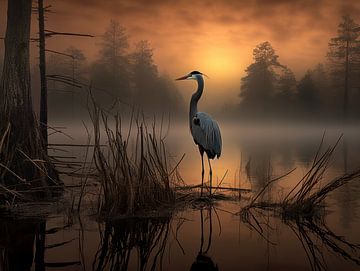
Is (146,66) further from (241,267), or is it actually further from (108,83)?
(241,267)

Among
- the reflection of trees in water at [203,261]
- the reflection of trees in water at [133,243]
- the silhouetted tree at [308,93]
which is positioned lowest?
the reflection of trees in water at [203,261]

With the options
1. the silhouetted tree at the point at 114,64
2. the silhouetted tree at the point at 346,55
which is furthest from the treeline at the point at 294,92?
the silhouetted tree at the point at 114,64

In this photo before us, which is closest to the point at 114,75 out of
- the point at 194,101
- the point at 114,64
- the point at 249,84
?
the point at 114,64

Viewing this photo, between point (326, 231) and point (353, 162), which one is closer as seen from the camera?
point (326, 231)

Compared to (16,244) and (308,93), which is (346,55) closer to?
(308,93)

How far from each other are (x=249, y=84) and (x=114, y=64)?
15547 mm

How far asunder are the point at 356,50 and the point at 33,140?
4248 centimetres

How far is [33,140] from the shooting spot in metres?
6.85

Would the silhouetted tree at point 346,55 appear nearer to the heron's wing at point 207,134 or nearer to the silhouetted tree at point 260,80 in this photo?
the silhouetted tree at point 260,80

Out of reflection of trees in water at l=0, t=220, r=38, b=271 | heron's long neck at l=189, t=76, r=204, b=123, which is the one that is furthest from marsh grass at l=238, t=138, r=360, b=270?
reflection of trees in water at l=0, t=220, r=38, b=271

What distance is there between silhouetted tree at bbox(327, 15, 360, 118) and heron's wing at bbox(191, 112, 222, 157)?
37.3 meters

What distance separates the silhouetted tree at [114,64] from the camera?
42.1 m

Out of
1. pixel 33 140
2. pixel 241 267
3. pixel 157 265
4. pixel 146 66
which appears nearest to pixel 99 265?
pixel 157 265

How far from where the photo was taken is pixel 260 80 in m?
47.9
